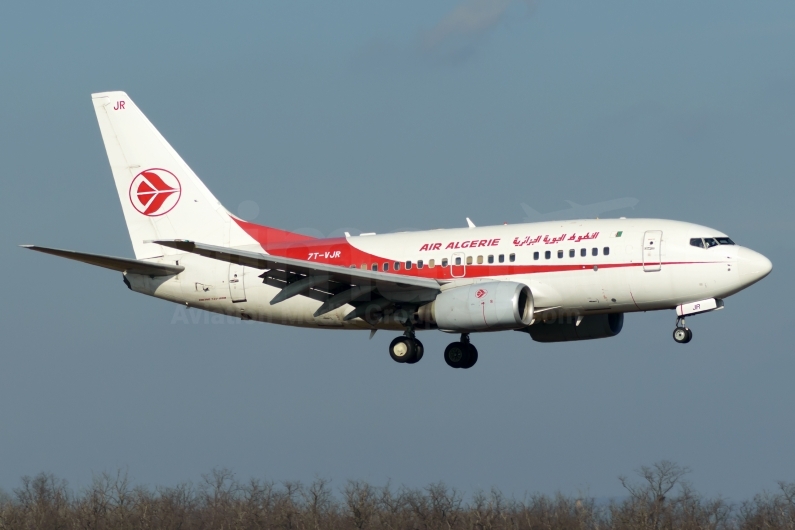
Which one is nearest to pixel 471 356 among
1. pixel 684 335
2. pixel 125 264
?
pixel 684 335

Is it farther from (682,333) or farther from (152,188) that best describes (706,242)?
(152,188)

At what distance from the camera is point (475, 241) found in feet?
151

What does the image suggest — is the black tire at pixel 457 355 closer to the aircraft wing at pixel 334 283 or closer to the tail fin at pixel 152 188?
the aircraft wing at pixel 334 283

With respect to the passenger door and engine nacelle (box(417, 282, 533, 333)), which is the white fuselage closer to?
the passenger door

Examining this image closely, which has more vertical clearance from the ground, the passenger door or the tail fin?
the tail fin

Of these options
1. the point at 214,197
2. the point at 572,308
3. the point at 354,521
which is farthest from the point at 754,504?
the point at 214,197

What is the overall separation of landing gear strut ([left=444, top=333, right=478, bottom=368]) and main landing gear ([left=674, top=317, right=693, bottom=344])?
9.43 meters

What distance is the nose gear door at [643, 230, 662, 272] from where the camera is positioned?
42.9m

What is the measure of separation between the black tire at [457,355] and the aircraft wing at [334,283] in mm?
4500

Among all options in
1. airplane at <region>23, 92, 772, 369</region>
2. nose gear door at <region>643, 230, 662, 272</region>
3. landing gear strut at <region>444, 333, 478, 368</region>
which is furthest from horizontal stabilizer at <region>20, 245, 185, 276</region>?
nose gear door at <region>643, 230, 662, 272</region>

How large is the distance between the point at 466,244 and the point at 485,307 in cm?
390

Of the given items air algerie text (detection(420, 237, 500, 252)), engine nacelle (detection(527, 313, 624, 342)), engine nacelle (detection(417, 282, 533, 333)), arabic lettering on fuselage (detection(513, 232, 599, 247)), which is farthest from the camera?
engine nacelle (detection(527, 313, 624, 342))

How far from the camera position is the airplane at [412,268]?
4294cm

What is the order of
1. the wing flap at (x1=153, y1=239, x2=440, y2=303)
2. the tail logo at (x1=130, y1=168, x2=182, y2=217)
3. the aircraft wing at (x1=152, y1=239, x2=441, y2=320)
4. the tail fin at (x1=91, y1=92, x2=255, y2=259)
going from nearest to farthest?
the wing flap at (x1=153, y1=239, x2=440, y2=303) → the aircraft wing at (x1=152, y1=239, x2=441, y2=320) → the tail fin at (x1=91, y1=92, x2=255, y2=259) → the tail logo at (x1=130, y1=168, x2=182, y2=217)
